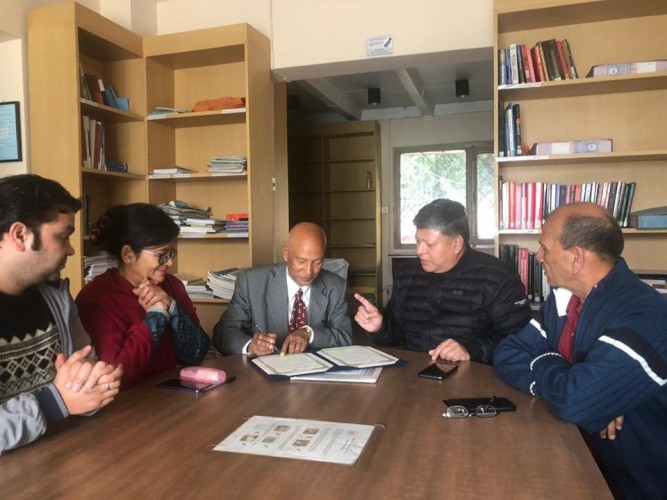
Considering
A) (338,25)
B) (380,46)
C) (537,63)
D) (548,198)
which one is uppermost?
(338,25)

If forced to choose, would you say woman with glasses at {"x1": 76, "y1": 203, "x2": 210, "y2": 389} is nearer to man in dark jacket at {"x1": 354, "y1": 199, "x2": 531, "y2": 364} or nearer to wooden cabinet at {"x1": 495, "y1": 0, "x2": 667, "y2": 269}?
man in dark jacket at {"x1": 354, "y1": 199, "x2": 531, "y2": 364}

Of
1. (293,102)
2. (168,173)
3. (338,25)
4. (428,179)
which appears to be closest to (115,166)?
(168,173)

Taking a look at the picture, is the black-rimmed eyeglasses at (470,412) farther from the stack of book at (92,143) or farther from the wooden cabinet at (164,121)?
the stack of book at (92,143)

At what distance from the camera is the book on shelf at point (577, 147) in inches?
117

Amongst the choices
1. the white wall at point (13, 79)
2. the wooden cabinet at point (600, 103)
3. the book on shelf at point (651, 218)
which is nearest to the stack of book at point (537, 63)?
the wooden cabinet at point (600, 103)

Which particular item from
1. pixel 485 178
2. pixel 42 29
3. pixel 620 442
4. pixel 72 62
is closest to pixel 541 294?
pixel 620 442

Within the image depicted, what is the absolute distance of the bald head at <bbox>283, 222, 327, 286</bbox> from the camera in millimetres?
2396

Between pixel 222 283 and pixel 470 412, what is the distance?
7.62 feet

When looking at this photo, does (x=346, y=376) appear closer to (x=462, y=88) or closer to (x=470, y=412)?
(x=470, y=412)

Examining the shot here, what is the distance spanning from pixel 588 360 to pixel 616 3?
2.30 m

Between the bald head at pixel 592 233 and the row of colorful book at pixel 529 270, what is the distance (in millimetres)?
1534

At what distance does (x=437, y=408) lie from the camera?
1410 millimetres

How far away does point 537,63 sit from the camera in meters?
2.99

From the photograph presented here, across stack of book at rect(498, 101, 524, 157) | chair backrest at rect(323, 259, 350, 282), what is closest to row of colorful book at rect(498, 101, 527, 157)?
stack of book at rect(498, 101, 524, 157)
